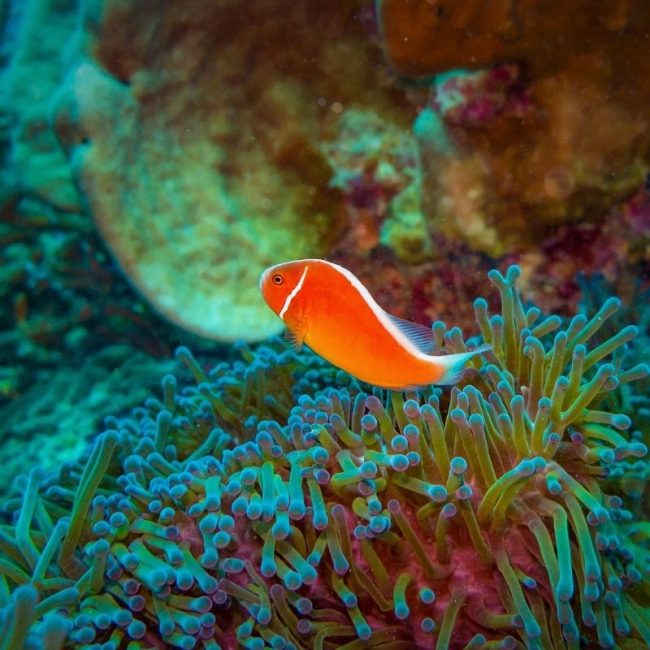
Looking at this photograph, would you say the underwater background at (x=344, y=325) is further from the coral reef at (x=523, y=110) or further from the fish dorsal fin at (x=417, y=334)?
the fish dorsal fin at (x=417, y=334)

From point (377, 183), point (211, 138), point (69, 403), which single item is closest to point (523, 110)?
point (377, 183)

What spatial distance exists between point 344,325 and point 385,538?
0.87 m

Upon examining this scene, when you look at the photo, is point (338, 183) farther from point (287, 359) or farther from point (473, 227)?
point (287, 359)

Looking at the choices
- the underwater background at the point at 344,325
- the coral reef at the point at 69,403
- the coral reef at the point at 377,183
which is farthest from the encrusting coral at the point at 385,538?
the coral reef at the point at 69,403

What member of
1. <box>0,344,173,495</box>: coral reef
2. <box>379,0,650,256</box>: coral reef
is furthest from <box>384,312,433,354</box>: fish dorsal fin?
<box>0,344,173,495</box>: coral reef

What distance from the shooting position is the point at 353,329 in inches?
87.9

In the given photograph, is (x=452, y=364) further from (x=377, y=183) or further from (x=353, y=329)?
(x=377, y=183)

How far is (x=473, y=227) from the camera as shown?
4.58 m

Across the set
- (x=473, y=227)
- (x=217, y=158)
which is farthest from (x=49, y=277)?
(x=473, y=227)

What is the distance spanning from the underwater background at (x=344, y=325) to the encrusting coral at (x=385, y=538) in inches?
0.5

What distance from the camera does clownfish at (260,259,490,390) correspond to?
2186 mm

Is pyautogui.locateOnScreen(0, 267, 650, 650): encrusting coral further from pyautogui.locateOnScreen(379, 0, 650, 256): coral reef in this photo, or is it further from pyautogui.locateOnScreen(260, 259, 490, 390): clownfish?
pyautogui.locateOnScreen(379, 0, 650, 256): coral reef

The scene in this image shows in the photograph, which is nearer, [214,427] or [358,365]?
[358,365]

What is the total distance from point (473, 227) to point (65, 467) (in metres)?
3.17
